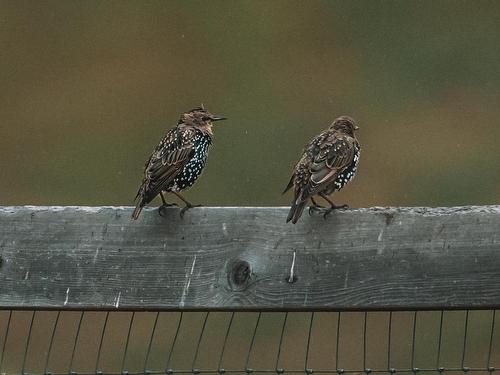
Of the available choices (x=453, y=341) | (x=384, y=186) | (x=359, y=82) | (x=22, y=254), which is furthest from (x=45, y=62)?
(x=22, y=254)

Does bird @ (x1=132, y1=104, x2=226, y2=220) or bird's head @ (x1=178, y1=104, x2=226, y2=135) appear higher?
bird's head @ (x1=178, y1=104, x2=226, y2=135)

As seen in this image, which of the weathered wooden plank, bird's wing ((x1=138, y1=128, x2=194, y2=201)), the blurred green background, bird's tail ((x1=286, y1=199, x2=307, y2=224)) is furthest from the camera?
the blurred green background

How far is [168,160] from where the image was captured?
7.05 m

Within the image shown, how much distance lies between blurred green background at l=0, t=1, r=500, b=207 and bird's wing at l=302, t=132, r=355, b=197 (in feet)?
39.4

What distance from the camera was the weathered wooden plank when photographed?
14.4ft

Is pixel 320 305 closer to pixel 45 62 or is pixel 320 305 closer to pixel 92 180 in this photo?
pixel 92 180

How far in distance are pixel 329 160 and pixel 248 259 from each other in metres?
2.18

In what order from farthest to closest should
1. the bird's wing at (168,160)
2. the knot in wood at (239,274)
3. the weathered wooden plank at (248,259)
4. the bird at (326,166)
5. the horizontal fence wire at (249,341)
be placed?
the horizontal fence wire at (249,341)
the bird's wing at (168,160)
the bird at (326,166)
the knot in wood at (239,274)
the weathered wooden plank at (248,259)

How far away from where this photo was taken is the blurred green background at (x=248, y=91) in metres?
21.6

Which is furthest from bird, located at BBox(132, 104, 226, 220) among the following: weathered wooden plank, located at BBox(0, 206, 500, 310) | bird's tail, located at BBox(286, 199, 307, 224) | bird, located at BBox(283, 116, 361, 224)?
weathered wooden plank, located at BBox(0, 206, 500, 310)

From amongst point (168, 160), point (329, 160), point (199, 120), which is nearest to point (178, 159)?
point (168, 160)

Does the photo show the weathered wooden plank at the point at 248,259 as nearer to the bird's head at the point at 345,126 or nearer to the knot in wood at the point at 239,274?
the knot in wood at the point at 239,274

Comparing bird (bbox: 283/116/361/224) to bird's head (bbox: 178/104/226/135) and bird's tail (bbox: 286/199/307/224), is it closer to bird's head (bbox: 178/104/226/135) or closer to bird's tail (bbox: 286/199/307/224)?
bird's head (bbox: 178/104/226/135)

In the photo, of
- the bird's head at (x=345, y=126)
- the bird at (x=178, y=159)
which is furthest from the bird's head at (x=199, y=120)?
the bird's head at (x=345, y=126)
